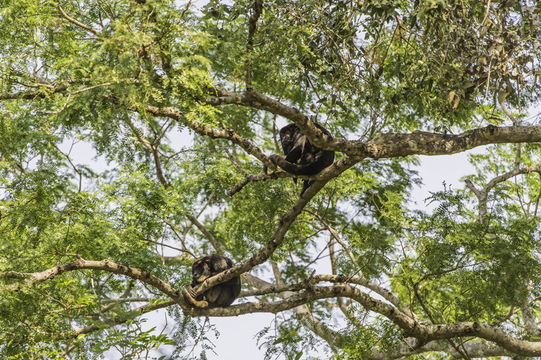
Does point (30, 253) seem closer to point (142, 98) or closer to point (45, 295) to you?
point (45, 295)

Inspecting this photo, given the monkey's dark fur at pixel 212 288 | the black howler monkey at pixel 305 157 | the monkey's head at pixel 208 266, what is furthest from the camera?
the monkey's head at pixel 208 266

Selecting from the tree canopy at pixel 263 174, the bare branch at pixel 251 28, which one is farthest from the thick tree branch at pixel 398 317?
the bare branch at pixel 251 28

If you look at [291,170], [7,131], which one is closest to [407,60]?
[291,170]

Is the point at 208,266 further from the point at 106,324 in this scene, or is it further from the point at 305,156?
the point at 305,156

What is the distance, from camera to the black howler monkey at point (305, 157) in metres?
5.54

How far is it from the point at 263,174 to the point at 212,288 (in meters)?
1.79

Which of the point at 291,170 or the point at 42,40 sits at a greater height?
the point at 42,40

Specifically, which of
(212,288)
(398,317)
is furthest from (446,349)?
(212,288)

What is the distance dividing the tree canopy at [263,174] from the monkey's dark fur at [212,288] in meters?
0.14

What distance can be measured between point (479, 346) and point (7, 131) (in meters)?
7.25

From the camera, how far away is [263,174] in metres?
5.65

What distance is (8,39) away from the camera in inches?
352

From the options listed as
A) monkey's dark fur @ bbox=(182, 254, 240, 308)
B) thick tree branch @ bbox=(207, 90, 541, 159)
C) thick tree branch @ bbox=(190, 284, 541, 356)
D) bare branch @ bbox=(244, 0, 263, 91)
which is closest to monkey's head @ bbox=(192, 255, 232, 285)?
monkey's dark fur @ bbox=(182, 254, 240, 308)

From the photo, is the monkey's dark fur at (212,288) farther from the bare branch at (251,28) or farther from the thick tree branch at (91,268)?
the bare branch at (251,28)
